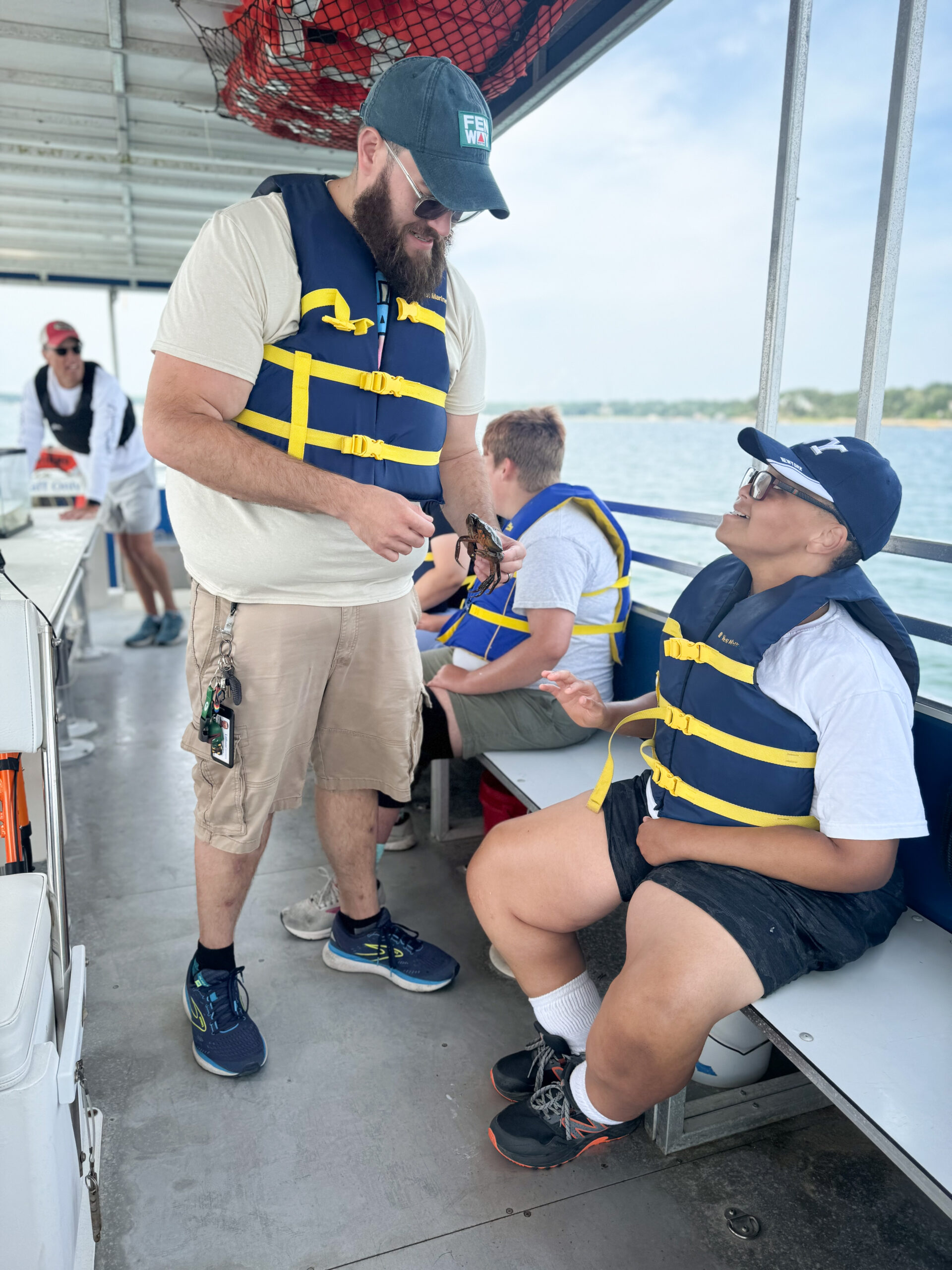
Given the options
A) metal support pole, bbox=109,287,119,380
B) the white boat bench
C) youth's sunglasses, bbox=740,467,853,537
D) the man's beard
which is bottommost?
the white boat bench

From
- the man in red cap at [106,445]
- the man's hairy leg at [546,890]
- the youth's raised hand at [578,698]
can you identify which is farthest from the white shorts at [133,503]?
the man's hairy leg at [546,890]

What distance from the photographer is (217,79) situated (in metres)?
3.06

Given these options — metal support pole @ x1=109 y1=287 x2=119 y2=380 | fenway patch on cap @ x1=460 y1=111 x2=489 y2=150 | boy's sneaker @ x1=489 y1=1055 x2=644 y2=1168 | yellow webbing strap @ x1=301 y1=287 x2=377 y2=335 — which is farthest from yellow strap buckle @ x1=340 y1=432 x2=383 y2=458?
metal support pole @ x1=109 y1=287 x2=119 y2=380

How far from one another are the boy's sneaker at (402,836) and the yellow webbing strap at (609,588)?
106 centimetres

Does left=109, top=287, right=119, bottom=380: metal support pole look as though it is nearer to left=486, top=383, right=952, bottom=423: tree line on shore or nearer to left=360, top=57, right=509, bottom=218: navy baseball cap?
left=486, top=383, right=952, bottom=423: tree line on shore

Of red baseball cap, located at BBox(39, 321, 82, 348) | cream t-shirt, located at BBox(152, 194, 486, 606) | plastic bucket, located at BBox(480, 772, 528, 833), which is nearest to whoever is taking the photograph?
cream t-shirt, located at BBox(152, 194, 486, 606)

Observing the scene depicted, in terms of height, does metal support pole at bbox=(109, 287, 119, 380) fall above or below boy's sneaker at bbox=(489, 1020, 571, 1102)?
above

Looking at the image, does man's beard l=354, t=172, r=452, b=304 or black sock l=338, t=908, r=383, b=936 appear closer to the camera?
man's beard l=354, t=172, r=452, b=304

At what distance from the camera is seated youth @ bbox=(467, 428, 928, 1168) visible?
1.40 m

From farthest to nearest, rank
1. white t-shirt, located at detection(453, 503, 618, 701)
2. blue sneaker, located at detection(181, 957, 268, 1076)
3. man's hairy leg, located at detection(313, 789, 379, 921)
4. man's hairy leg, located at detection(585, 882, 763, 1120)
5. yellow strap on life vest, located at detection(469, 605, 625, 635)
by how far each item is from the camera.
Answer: yellow strap on life vest, located at detection(469, 605, 625, 635) → white t-shirt, located at detection(453, 503, 618, 701) → man's hairy leg, located at detection(313, 789, 379, 921) → blue sneaker, located at detection(181, 957, 268, 1076) → man's hairy leg, located at detection(585, 882, 763, 1120)

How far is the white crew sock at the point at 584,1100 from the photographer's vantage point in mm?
1573

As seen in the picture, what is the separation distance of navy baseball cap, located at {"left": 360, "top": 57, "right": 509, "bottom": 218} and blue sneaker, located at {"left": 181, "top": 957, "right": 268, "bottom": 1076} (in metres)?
1.79

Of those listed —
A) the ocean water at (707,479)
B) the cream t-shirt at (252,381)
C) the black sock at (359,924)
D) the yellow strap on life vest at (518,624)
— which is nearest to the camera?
the cream t-shirt at (252,381)

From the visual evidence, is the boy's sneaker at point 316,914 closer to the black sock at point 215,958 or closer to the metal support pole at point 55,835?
the black sock at point 215,958
